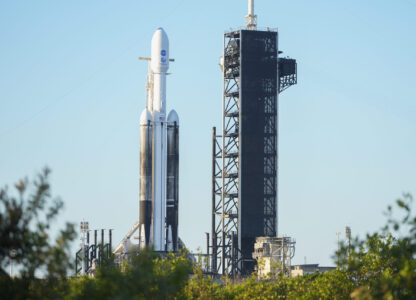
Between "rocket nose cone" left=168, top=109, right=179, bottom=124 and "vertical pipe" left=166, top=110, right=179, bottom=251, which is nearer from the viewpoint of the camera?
"vertical pipe" left=166, top=110, right=179, bottom=251

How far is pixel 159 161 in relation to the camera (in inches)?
4466

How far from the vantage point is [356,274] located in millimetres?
57031

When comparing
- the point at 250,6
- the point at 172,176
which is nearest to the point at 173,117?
the point at 172,176

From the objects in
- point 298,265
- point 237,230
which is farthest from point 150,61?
point 298,265

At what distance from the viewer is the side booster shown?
114m

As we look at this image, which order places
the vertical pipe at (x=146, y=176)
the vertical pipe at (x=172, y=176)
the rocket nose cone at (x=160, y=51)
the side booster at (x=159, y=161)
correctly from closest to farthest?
the side booster at (x=159, y=161), the vertical pipe at (x=146, y=176), the rocket nose cone at (x=160, y=51), the vertical pipe at (x=172, y=176)

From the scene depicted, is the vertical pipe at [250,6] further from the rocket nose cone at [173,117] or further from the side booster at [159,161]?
the rocket nose cone at [173,117]

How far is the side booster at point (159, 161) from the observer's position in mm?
113562

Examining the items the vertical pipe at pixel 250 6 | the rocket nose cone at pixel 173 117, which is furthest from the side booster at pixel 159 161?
the vertical pipe at pixel 250 6

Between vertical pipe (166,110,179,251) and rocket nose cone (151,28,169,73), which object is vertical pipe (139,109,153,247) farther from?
rocket nose cone (151,28,169,73)

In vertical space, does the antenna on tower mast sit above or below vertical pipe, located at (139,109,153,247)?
above

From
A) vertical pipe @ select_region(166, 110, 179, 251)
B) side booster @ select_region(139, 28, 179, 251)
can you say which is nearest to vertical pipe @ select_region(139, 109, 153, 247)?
side booster @ select_region(139, 28, 179, 251)

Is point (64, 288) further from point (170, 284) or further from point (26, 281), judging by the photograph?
point (170, 284)

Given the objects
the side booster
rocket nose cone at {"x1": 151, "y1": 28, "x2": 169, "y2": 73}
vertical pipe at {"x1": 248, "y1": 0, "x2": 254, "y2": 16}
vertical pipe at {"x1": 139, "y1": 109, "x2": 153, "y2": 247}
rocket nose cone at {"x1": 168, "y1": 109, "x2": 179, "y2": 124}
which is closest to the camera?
the side booster
